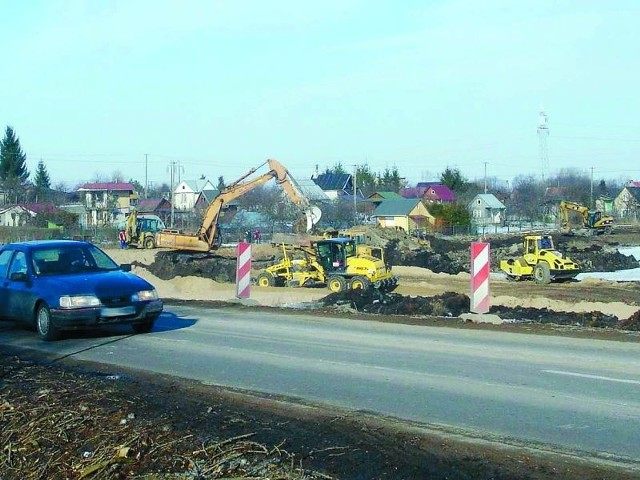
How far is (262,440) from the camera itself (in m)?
7.07

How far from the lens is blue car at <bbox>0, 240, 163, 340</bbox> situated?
13.7 metres

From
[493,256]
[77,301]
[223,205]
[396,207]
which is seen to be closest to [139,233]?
[223,205]

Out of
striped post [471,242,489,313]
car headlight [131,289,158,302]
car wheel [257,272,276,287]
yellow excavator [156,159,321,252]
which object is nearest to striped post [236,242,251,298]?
striped post [471,242,489,313]

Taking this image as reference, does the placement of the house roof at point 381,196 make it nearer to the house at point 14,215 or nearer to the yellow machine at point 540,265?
the house at point 14,215

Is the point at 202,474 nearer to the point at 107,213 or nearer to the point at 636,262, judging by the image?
the point at 636,262

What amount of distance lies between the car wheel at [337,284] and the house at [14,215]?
50441 millimetres

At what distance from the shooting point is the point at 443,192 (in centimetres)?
11894

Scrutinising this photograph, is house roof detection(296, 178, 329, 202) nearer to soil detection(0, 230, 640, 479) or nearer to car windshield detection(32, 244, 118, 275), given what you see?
car windshield detection(32, 244, 118, 275)

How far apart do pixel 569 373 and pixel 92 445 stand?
242 inches

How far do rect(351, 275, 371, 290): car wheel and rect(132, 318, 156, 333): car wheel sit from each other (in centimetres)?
1640

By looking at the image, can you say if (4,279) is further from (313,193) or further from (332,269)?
(313,193)

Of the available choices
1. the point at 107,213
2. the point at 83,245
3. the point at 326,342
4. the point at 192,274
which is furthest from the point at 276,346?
the point at 107,213

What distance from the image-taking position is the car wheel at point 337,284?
3189 centimetres

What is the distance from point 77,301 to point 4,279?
96.1 inches
